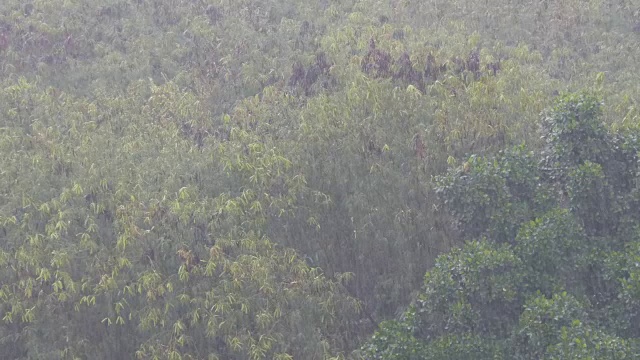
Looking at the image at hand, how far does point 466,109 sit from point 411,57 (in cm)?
223

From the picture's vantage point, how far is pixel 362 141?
1220cm

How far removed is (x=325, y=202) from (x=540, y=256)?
3096mm

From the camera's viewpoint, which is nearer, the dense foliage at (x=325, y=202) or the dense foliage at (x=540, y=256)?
the dense foliage at (x=540, y=256)

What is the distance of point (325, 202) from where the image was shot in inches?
454

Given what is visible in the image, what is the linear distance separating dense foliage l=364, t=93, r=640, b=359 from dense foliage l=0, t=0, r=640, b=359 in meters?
0.02

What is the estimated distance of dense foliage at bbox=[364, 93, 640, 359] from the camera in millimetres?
9031

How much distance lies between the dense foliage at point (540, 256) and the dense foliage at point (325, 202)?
24mm

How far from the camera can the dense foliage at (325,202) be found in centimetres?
953

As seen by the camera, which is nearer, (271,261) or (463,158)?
(271,261)

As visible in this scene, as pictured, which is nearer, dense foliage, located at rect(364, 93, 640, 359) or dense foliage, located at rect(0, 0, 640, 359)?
dense foliage, located at rect(364, 93, 640, 359)

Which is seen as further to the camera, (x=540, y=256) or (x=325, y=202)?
(x=325, y=202)

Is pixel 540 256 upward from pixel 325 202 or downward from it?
upward

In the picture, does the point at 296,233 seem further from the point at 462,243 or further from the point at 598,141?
the point at 598,141

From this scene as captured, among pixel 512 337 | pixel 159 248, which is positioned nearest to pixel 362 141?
pixel 159 248
